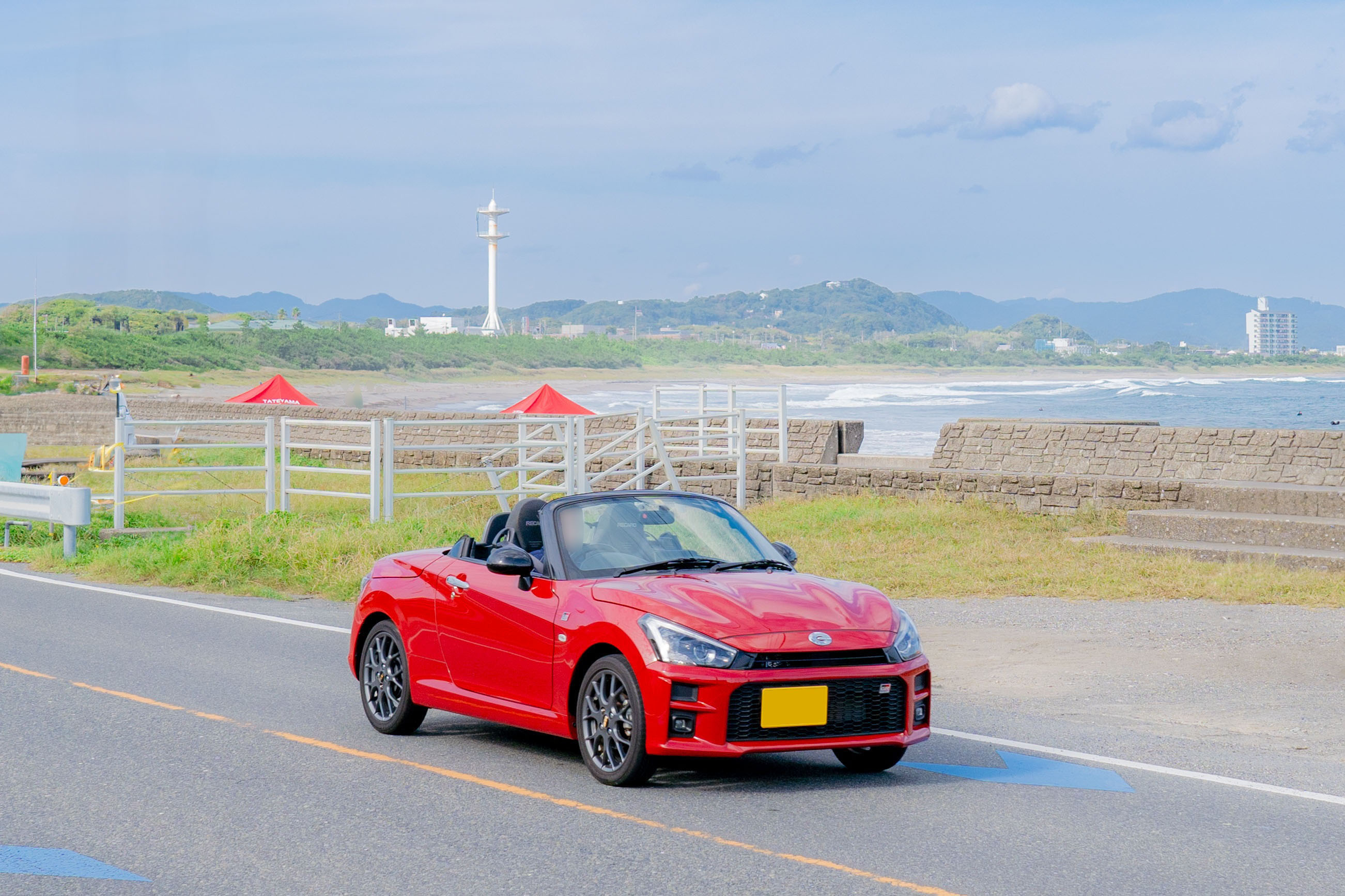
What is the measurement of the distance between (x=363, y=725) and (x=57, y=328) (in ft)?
384

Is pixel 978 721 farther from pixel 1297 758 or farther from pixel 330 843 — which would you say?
pixel 330 843

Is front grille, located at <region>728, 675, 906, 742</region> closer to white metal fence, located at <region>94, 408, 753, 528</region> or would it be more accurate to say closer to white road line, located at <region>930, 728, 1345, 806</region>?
white road line, located at <region>930, 728, 1345, 806</region>

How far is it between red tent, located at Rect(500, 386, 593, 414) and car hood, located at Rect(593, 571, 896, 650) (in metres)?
23.9

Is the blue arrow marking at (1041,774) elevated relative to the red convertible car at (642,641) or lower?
Answer: lower

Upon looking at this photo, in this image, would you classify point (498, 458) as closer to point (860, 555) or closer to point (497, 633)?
point (860, 555)

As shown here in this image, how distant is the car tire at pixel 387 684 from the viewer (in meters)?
8.12

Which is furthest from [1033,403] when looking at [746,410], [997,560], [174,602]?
[174,602]

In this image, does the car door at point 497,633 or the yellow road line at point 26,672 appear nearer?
the car door at point 497,633

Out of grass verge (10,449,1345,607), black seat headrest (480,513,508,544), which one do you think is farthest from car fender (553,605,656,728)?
grass verge (10,449,1345,607)

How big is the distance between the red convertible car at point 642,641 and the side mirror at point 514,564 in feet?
0.04

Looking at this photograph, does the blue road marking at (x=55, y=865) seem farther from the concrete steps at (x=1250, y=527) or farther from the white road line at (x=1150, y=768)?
the concrete steps at (x=1250, y=527)

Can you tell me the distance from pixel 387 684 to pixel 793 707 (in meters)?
2.81

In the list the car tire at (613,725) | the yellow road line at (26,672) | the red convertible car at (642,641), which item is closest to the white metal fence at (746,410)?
the yellow road line at (26,672)

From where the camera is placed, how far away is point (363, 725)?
8.45 m
